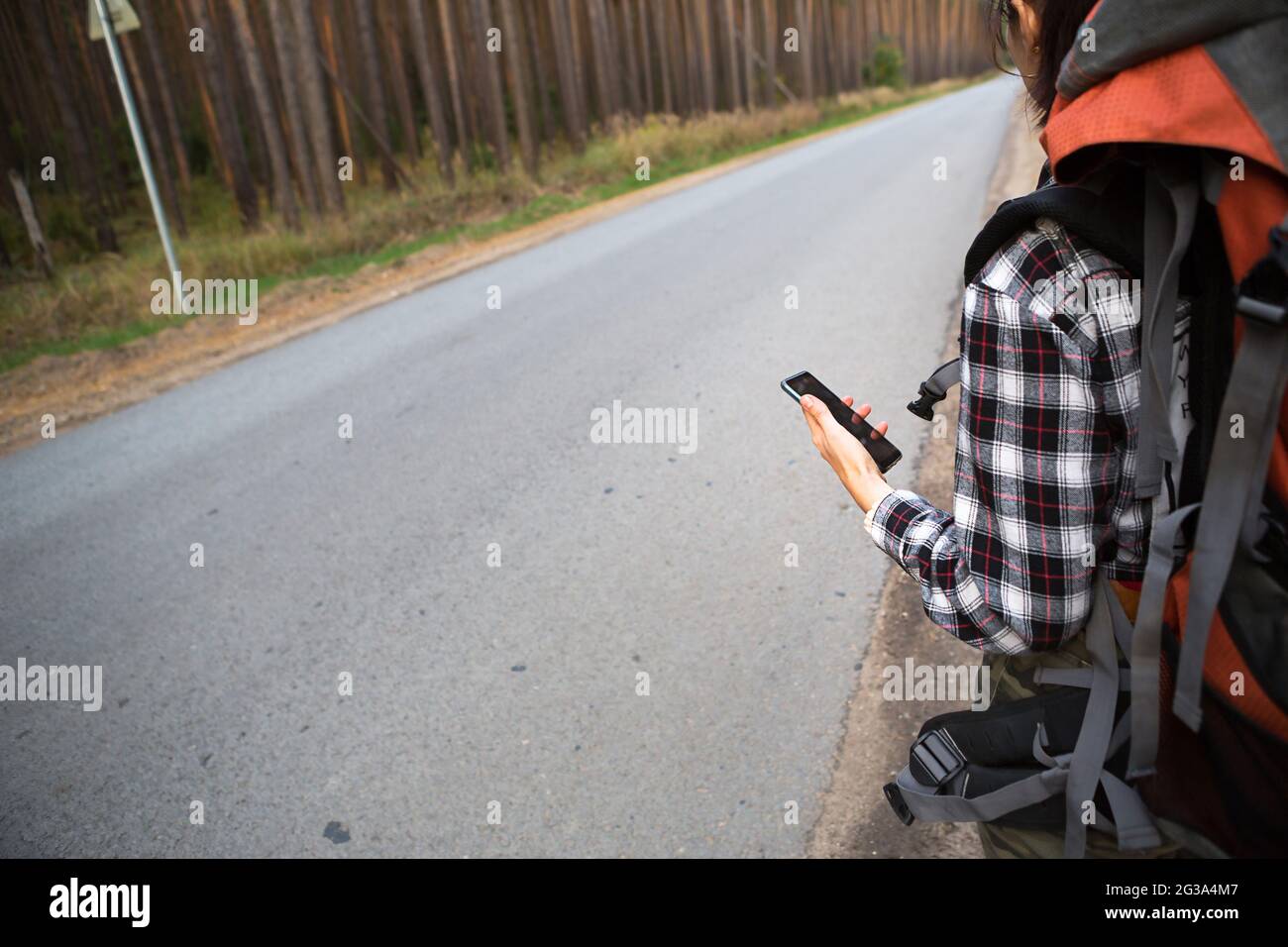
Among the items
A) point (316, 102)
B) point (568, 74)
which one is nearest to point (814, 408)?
point (316, 102)

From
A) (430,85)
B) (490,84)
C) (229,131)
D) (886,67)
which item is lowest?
(886,67)

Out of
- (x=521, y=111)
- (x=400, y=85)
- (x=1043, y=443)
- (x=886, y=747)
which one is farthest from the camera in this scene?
(x=400, y=85)

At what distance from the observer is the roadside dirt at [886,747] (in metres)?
2.45

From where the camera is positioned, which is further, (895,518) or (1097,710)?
(895,518)

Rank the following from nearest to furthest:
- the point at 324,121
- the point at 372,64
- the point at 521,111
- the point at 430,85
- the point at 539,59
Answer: the point at 324,121, the point at 430,85, the point at 372,64, the point at 521,111, the point at 539,59

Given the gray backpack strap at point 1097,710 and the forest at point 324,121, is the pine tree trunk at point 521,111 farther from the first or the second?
the gray backpack strap at point 1097,710

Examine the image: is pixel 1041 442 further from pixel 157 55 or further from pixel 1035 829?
pixel 157 55

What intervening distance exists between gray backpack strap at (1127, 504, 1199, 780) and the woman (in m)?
0.10

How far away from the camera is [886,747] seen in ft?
9.19

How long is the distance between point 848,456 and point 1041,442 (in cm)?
48

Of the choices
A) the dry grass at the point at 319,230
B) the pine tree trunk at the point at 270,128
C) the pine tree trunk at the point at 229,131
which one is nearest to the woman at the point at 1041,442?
the dry grass at the point at 319,230

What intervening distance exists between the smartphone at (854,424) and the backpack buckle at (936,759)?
0.46 metres

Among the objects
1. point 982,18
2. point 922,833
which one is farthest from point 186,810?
point 982,18

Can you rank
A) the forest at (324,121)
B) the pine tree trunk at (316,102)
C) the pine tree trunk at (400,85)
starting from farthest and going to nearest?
1. the pine tree trunk at (400,85)
2. the pine tree trunk at (316,102)
3. the forest at (324,121)
